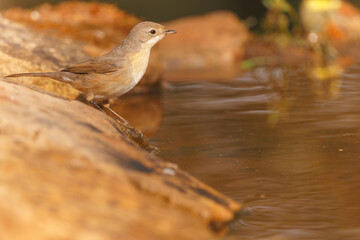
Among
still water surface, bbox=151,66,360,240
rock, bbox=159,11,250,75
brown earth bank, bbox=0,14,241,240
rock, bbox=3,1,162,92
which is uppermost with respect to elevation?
rock, bbox=159,11,250,75

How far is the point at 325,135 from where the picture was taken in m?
3.92

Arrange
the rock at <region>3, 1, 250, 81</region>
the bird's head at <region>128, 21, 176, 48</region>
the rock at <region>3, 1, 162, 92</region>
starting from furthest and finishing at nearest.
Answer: the rock at <region>3, 1, 250, 81</region>, the rock at <region>3, 1, 162, 92</region>, the bird's head at <region>128, 21, 176, 48</region>

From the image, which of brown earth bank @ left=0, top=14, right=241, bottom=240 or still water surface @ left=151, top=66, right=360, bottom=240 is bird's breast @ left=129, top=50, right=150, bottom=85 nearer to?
still water surface @ left=151, top=66, right=360, bottom=240

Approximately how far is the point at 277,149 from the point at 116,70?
1012mm

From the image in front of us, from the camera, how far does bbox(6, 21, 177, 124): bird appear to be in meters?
3.58

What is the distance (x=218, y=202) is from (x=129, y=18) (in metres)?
4.97

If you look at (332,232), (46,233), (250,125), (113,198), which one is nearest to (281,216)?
(332,232)

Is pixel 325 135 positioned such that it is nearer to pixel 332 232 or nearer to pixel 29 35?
pixel 332 232

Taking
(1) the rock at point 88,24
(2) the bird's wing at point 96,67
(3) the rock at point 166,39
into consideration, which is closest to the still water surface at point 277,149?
(1) the rock at point 88,24

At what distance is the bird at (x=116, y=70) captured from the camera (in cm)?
358

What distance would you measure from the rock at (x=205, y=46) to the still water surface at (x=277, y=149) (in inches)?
98.6

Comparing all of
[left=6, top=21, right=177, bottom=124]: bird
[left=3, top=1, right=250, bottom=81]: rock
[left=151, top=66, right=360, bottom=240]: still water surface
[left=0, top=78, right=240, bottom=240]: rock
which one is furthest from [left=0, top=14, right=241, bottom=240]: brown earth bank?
[left=3, top=1, right=250, bottom=81]: rock

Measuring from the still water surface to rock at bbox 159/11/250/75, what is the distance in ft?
8.22

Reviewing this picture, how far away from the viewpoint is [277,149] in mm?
3635
